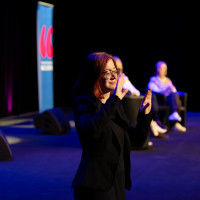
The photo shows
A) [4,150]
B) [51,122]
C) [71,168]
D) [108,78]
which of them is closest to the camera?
[108,78]

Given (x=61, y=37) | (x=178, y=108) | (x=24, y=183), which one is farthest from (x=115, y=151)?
(x=61, y=37)

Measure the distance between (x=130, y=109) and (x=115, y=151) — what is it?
4723mm

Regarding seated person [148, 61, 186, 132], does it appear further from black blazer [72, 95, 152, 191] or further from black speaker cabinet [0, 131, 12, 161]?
black blazer [72, 95, 152, 191]

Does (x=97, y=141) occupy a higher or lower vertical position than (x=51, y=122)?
higher

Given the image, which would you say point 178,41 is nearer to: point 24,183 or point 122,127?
point 24,183

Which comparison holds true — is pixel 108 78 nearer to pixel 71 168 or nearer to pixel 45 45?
pixel 71 168

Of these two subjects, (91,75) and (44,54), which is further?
(44,54)

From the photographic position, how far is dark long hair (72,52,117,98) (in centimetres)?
201

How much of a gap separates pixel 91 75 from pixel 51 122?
6077mm

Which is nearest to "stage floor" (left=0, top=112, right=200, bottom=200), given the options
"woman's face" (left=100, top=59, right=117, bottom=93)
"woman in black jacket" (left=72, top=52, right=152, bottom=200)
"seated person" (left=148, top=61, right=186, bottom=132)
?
"seated person" (left=148, top=61, right=186, bottom=132)

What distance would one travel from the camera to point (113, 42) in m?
12.4

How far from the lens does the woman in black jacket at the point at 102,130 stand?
1.90 meters

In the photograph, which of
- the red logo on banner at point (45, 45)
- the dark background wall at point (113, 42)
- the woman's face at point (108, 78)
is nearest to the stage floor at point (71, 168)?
the red logo on banner at point (45, 45)

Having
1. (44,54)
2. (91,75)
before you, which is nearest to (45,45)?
(44,54)
